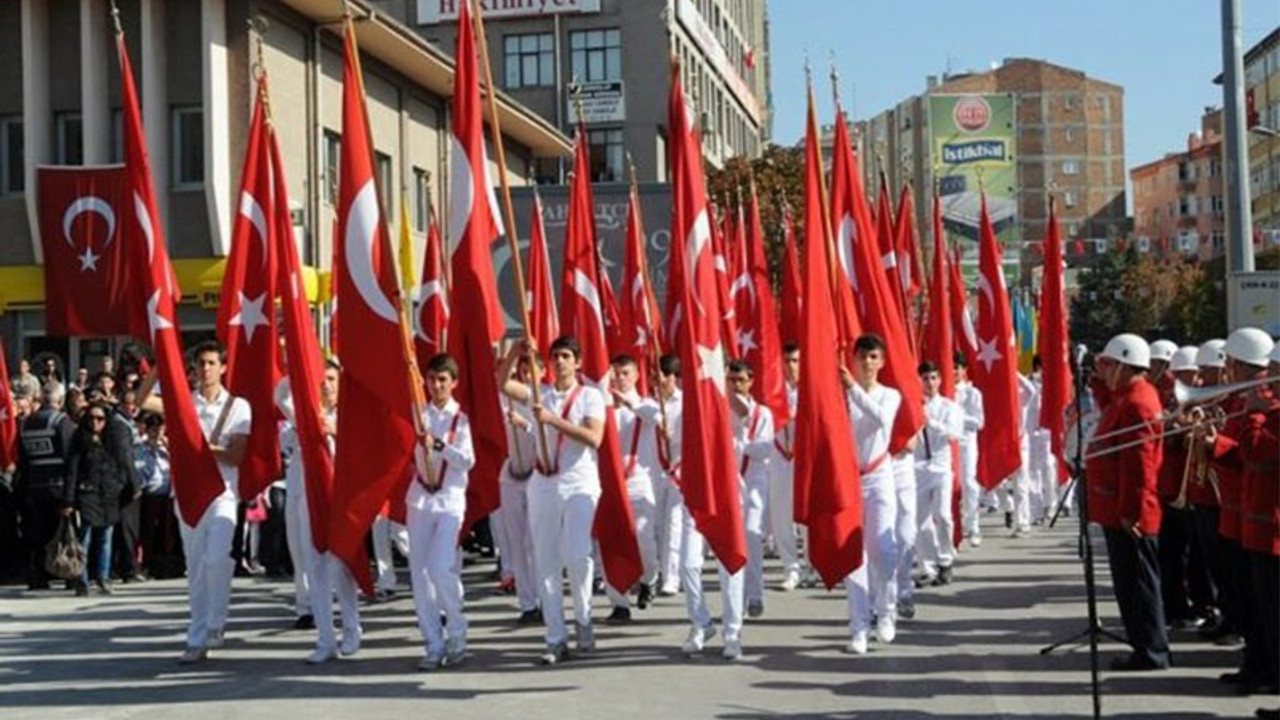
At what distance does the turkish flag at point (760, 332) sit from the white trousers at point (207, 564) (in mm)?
5484

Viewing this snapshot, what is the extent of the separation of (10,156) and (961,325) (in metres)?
18.8

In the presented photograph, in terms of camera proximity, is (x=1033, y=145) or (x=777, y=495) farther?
(x=1033, y=145)

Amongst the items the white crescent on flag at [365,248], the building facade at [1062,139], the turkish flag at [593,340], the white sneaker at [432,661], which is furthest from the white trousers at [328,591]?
the building facade at [1062,139]

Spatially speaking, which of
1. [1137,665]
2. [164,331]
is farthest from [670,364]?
[1137,665]

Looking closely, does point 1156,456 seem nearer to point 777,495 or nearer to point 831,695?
point 831,695

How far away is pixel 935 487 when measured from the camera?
55.8ft

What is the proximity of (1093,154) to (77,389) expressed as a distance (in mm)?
122720

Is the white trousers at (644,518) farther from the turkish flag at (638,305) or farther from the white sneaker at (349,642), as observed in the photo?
the white sneaker at (349,642)

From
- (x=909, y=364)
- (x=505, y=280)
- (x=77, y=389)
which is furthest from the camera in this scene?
(x=505, y=280)

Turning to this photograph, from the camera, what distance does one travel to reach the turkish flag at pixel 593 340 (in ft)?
43.8

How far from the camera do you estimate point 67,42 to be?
3222cm

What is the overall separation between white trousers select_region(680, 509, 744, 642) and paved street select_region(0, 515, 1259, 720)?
10.4 inches

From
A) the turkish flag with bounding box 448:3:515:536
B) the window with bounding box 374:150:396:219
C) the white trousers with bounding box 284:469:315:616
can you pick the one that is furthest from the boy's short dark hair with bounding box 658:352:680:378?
the window with bounding box 374:150:396:219

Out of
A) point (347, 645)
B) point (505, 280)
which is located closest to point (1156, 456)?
point (347, 645)
